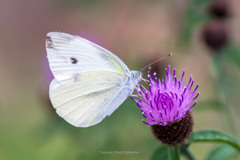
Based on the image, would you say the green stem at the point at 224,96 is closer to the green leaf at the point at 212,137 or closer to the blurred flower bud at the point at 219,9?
the blurred flower bud at the point at 219,9

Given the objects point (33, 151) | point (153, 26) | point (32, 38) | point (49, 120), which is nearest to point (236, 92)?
point (49, 120)

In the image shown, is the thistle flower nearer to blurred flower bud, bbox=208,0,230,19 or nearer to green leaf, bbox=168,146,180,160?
green leaf, bbox=168,146,180,160

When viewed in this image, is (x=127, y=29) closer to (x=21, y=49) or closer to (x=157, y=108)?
(x=21, y=49)

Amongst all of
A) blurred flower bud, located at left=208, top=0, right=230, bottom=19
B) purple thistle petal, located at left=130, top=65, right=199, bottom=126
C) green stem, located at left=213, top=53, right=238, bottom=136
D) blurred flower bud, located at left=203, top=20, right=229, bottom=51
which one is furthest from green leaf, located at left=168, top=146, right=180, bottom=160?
blurred flower bud, located at left=208, top=0, right=230, bottom=19

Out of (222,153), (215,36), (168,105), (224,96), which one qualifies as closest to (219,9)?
(215,36)

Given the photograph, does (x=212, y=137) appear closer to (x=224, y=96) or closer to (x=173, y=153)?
(x=173, y=153)

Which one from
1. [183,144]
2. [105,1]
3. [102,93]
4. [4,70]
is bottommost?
[4,70]
